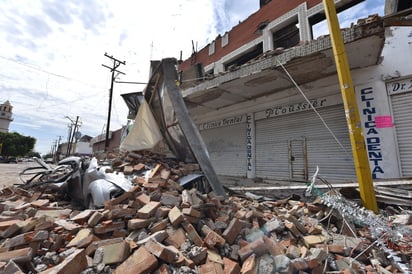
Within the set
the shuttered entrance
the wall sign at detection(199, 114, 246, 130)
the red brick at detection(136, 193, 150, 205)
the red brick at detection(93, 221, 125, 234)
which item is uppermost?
the wall sign at detection(199, 114, 246, 130)

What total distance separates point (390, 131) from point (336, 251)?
431cm

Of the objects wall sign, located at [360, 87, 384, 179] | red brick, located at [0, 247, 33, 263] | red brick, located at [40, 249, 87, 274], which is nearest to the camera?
red brick, located at [40, 249, 87, 274]

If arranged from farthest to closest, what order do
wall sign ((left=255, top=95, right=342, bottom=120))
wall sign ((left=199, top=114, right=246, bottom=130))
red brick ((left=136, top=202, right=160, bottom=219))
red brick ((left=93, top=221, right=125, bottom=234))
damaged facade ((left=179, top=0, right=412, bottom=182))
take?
1. wall sign ((left=199, top=114, right=246, bottom=130))
2. wall sign ((left=255, top=95, right=342, bottom=120))
3. damaged facade ((left=179, top=0, right=412, bottom=182))
4. red brick ((left=136, top=202, right=160, bottom=219))
5. red brick ((left=93, top=221, right=125, bottom=234))

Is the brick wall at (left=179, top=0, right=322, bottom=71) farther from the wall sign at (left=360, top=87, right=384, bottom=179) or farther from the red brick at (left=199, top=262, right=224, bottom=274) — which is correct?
the red brick at (left=199, top=262, right=224, bottom=274)

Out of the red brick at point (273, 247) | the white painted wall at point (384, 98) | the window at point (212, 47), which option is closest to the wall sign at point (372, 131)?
the white painted wall at point (384, 98)

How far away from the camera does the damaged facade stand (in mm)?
4898

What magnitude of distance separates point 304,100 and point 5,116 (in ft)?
226

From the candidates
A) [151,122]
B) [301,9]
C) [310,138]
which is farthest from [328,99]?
[151,122]

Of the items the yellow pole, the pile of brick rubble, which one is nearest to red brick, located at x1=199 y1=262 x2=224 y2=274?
the pile of brick rubble

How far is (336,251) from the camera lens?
7.93 ft

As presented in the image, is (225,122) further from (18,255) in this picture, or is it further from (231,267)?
(18,255)

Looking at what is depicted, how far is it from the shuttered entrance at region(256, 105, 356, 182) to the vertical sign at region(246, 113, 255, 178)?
202mm

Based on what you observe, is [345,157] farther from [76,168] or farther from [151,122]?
[76,168]

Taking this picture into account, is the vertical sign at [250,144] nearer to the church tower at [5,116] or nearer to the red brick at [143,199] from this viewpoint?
the red brick at [143,199]
